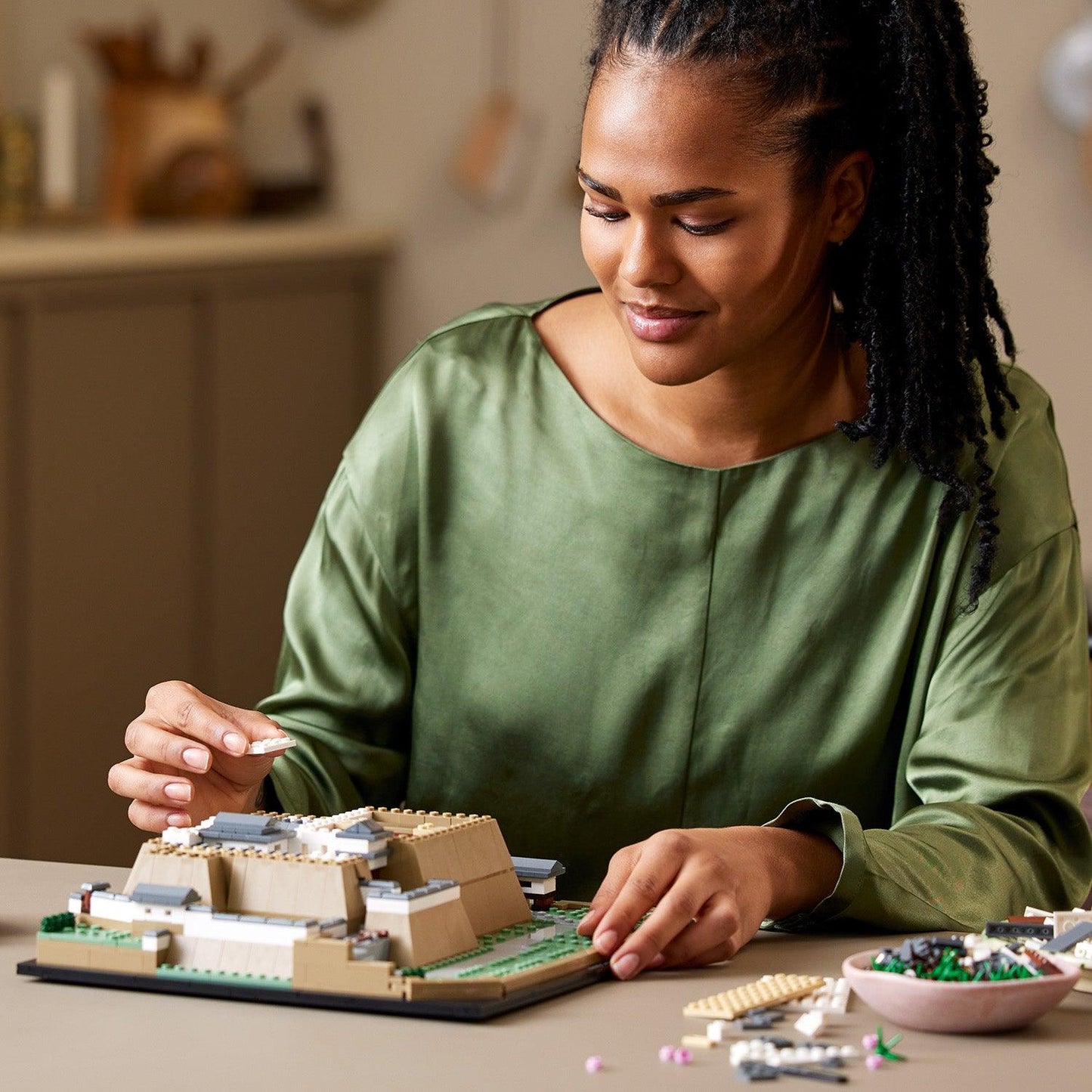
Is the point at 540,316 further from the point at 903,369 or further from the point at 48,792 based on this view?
the point at 48,792

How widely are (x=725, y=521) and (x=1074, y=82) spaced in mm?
1884

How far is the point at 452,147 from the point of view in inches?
154

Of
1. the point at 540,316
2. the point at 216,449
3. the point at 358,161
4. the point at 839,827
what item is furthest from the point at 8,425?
the point at 839,827

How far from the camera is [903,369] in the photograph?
1.67 m

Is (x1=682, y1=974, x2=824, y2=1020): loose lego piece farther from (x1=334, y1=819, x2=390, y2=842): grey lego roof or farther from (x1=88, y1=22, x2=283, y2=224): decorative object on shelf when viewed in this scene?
(x1=88, y1=22, x2=283, y2=224): decorative object on shelf

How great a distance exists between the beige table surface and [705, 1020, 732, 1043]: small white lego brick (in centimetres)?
1

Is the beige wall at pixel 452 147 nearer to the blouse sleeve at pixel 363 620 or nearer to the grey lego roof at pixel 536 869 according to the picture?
the blouse sleeve at pixel 363 620

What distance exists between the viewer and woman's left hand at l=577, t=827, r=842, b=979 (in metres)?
1.25

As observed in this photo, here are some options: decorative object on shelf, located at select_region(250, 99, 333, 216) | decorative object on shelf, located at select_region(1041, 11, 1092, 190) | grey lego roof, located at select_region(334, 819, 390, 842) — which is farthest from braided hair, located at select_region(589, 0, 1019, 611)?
decorative object on shelf, located at select_region(250, 99, 333, 216)

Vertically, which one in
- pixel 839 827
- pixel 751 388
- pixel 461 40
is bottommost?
pixel 839 827

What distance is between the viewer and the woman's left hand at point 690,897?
4.09ft

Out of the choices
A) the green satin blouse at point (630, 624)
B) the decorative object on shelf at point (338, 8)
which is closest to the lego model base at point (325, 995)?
the green satin blouse at point (630, 624)

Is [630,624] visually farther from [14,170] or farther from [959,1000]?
[14,170]

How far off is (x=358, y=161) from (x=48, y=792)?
56.7 inches
